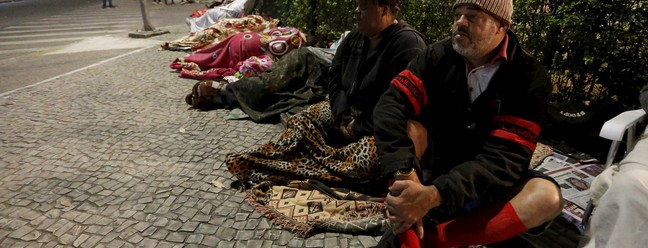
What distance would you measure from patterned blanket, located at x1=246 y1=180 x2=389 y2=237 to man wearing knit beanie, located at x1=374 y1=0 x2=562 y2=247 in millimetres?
366

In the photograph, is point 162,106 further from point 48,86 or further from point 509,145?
point 509,145

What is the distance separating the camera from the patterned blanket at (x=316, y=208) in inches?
94.5

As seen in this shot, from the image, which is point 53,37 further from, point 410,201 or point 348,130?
point 410,201

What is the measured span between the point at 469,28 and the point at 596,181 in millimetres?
983

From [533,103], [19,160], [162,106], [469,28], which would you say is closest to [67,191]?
[19,160]

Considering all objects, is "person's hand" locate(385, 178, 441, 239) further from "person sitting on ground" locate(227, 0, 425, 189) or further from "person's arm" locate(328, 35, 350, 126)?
"person's arm" locate(328, 35, 350, 126)

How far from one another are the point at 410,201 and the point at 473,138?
56cm

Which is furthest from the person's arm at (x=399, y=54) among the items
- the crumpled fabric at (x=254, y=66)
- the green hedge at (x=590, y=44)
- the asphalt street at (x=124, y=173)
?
the crumpled fabric at (x=254, y=66)

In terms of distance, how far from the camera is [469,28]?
1.85m

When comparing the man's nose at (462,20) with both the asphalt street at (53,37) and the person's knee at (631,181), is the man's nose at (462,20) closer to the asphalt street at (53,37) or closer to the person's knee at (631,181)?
the person's knee at (631,181)

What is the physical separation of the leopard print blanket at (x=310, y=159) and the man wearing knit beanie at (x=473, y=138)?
663mm

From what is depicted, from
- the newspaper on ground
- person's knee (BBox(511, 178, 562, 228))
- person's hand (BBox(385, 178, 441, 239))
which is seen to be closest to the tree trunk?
the newspaper on ground

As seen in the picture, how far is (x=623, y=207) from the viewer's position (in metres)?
1.62

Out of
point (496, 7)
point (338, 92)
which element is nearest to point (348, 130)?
point (338, 92)
